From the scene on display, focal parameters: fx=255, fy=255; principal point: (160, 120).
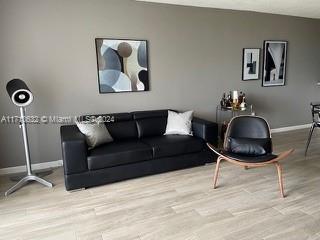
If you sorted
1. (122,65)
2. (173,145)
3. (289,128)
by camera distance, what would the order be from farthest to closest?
1. (289,128)
2. (122,65)
3. (173,145)

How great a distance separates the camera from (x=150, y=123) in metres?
3.93

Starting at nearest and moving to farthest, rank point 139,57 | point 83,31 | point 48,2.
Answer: point 48,2 < point 83,31 < point 139,57

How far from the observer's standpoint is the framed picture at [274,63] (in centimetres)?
505

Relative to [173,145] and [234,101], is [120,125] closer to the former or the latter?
[173,145]

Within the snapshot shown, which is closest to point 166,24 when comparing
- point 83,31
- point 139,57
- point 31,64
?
point 139,57

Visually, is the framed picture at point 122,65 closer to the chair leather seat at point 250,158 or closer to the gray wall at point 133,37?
the gray wall at point 133,37

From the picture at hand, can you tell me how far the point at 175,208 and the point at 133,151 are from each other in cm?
94

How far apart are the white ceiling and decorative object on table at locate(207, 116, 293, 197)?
2000mm

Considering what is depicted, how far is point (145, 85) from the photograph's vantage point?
4.14 m

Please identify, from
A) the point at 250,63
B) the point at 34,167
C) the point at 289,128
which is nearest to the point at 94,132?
the point at 34,167

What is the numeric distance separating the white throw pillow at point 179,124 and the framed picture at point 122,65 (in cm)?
71

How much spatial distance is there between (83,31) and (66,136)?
159cm

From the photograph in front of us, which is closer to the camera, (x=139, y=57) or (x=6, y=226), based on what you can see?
(x=6, y=226)

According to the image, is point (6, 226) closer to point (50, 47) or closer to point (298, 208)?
point (50, 47)
